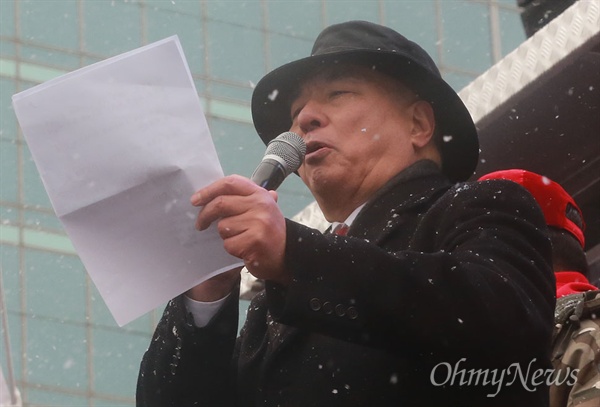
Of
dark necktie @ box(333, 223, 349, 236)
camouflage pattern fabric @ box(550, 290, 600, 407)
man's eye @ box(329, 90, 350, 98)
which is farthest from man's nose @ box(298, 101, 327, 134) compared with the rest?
camouflage pattern fabric @ box(550, 290, 600, 407)

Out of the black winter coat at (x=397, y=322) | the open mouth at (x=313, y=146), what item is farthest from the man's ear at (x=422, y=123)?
the black winter coat at (x=397, y=322)

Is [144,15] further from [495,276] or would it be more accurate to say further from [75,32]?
[495,276]

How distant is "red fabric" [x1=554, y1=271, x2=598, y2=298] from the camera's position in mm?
5238

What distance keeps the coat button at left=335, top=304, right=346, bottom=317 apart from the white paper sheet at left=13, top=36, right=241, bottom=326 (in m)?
0.32

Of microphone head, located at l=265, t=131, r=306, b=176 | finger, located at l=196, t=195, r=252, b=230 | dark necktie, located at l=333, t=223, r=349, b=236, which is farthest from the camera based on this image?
dark necktie, located at l=333, t=223, r=349, b=236

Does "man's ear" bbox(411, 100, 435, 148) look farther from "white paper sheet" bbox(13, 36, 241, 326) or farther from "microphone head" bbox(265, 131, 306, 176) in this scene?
"white paper sheet" bbox(13, 36, 241, 326)

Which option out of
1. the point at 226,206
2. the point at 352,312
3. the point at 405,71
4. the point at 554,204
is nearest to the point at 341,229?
the point at 405,71

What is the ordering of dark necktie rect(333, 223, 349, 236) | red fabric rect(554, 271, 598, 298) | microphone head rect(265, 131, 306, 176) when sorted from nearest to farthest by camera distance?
microphone head rect(265, 131, 306, 176) < dark necktie rect(333, 223, 349, 236) < red fabric rect(554, 271, 598, 298)

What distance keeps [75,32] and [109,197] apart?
28.8m

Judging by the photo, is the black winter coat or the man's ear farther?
the man's ear

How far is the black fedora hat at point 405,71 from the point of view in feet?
16.0

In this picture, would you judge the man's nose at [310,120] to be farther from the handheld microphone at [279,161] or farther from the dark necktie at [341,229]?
the handheld microphone at [279,161]

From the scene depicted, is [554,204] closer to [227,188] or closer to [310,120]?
[310,120]

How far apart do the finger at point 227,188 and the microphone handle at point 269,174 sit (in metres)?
0.20
